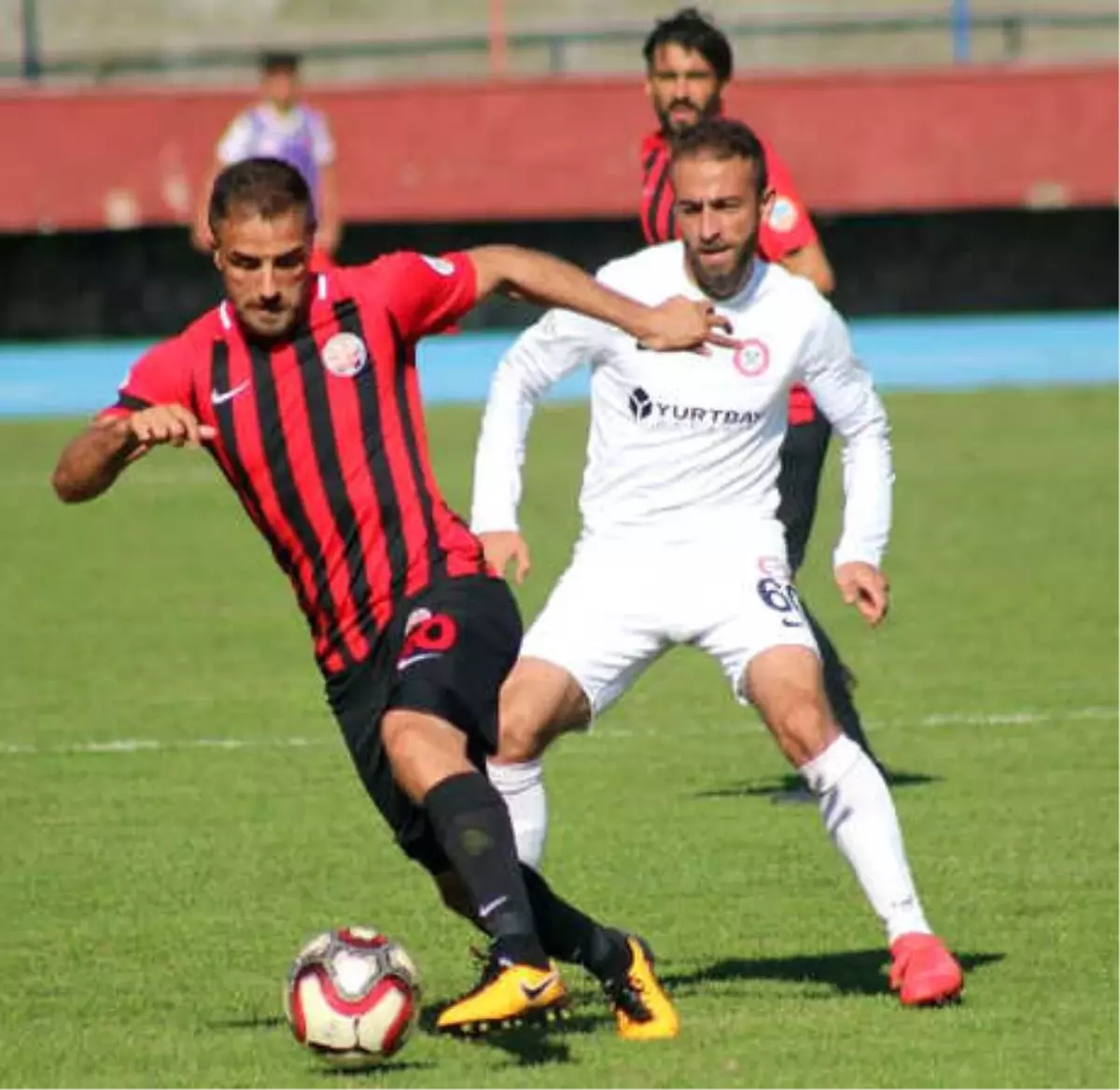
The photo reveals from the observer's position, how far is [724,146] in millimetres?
6672

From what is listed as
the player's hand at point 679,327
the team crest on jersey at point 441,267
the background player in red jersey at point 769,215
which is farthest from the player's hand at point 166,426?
the background player in red jersey at point 769,215

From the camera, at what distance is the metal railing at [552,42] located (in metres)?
27.5

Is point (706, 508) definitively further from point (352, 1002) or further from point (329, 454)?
point (352, 1002)

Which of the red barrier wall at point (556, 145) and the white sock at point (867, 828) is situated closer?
the white sock at point (867, 828)

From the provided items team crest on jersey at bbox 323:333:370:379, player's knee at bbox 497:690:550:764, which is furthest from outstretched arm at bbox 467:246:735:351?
player's knee at bbox 497:690:550:764

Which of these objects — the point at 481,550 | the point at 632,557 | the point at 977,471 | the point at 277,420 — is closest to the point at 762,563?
the point at 632,557

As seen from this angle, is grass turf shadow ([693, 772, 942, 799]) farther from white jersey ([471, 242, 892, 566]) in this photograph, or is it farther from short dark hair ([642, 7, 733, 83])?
white jersey ([471, 242, 892, 566])

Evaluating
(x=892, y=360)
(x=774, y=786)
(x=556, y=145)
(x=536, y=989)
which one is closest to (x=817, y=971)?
(x=536, y=989)

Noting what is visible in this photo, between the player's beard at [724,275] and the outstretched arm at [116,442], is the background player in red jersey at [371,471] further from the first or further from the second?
the player's beard at [724,275]

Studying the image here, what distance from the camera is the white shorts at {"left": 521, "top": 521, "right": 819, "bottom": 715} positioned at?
6535 mm

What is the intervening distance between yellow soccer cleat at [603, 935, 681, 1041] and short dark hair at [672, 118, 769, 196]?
176 centimetres

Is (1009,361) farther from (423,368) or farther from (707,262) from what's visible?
(707,262)

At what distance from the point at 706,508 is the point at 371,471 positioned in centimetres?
100

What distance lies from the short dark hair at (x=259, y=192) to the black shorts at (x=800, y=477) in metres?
3.09
